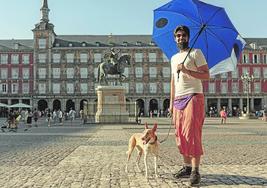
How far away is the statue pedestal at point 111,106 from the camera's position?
34.9 metres

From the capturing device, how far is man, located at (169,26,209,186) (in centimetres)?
605

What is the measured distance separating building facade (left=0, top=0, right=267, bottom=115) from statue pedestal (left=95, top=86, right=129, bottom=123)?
4776 centimetres

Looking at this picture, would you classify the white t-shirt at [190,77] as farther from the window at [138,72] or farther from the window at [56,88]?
the window at [138,72]

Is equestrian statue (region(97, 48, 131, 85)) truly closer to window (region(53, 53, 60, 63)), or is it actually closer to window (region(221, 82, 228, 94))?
window (region(53, 53, 60, 63))

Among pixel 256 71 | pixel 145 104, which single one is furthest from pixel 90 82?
pixel 256 71

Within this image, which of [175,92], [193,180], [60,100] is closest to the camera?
[193,180]

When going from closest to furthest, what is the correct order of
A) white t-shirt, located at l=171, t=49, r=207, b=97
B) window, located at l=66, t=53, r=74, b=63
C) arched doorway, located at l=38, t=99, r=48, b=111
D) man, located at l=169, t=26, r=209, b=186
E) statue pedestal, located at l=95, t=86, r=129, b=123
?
man, located at l=169, t=26, r=209, b=186, white t-shirt, located at l=171, t=49, r=207, b=97, statue pedestal, located at l=95, t=86, r=129, b=123, arched doorway, located at l=38, t=99, r=48, b=111, window, located at l=66, t=53, r=74, b=63

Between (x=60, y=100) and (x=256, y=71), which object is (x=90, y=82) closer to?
(x=60, y=100)

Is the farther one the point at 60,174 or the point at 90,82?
the point at 90,82

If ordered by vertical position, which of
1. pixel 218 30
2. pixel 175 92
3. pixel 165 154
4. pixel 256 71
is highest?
pixel 256 71

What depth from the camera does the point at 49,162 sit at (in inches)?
352

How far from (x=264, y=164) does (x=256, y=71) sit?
81.5 metres

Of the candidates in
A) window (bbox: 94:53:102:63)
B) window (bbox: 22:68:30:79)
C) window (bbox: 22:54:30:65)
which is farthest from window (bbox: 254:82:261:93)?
window (bbox: 22:54:30:65)

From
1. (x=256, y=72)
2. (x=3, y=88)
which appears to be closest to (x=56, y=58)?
(x=3, y=88)
